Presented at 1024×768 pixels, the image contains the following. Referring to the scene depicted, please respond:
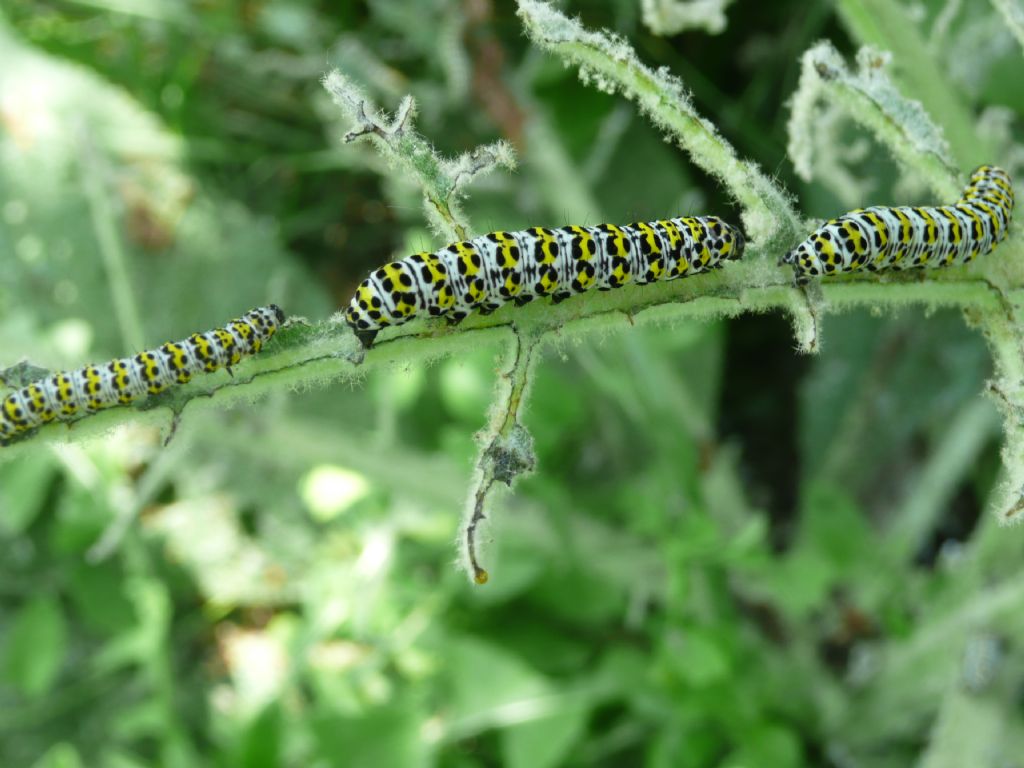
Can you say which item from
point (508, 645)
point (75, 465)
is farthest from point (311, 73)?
point (508, 645)

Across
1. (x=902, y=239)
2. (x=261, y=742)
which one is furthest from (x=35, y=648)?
(x=902, y=239)

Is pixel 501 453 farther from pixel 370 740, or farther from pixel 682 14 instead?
pixel 370 740

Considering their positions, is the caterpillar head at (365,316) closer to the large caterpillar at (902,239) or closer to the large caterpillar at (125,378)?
the large caterpillar at (125,378)

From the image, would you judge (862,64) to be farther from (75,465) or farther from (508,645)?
(75,465)

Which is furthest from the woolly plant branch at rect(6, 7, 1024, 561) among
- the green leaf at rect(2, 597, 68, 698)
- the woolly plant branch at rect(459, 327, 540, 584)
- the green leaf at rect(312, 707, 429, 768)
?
the green leaf at rect(2, 597, 68, 698)

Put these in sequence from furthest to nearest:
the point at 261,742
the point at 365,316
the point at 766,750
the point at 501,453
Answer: the point at 261,742 < the point at 766,750 < the point at 365,316 < the point at 501,453

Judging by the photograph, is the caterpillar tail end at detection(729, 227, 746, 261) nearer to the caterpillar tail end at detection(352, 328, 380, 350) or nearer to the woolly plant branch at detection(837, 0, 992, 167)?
the woolly plant branch at detection(837, 0, 992, 167)

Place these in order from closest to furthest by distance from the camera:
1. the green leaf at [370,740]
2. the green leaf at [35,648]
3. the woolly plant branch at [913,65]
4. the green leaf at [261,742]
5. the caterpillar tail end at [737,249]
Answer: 1. the caterpillar tail end at [737,249]
2. the woolly plant branch at [913,65]
3. the green leaf at [370,740]
4. the green leaf at [261,742]
5. the green leaf at [35,648]

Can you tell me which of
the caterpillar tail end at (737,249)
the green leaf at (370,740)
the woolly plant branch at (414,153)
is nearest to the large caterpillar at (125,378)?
the woolly plant branch at (414,153)
